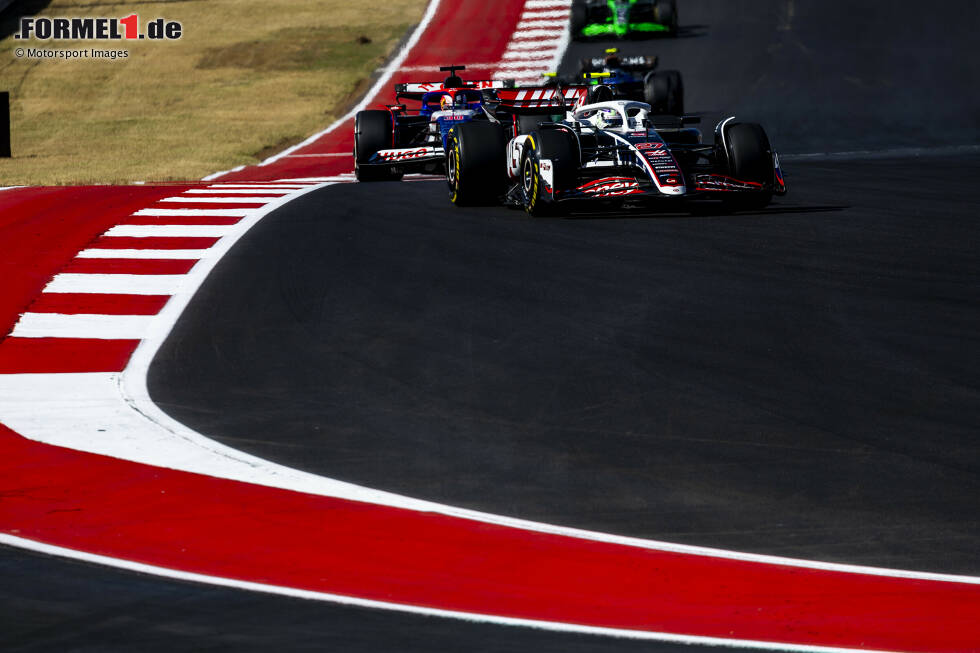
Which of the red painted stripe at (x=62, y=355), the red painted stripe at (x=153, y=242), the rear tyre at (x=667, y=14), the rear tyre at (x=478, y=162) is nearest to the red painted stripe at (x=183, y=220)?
the red painted stripe at (x=153, y=242)

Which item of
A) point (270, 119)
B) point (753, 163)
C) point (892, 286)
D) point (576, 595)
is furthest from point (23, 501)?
point (270, 119)

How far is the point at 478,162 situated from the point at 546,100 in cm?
168

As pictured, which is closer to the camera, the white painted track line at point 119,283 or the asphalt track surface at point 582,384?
the asphalt track surface at point 582,384

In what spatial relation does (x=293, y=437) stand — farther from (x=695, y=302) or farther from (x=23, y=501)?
(x=695, y=302)

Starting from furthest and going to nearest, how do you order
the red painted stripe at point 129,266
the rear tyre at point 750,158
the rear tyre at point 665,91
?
the rear tyre at point 665,91, the rear tyre at point 750,158, the red painted stripe at point 129,266

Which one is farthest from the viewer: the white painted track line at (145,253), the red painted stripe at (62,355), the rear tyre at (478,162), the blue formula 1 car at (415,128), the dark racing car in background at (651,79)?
the dark racing car in background at (651,79)

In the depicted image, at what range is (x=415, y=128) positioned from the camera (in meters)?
17.8

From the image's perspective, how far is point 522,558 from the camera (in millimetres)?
5473

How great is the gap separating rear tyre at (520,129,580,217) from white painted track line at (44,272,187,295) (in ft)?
12.0

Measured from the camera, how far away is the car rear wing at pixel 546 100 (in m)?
14.9

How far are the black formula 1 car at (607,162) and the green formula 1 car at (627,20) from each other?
1841 cm

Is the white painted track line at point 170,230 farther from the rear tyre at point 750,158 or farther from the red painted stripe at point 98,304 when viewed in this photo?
the rear tyre at point 750,158

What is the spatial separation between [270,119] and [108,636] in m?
25.1

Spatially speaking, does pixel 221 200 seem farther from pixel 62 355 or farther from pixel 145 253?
pixel 62 355
